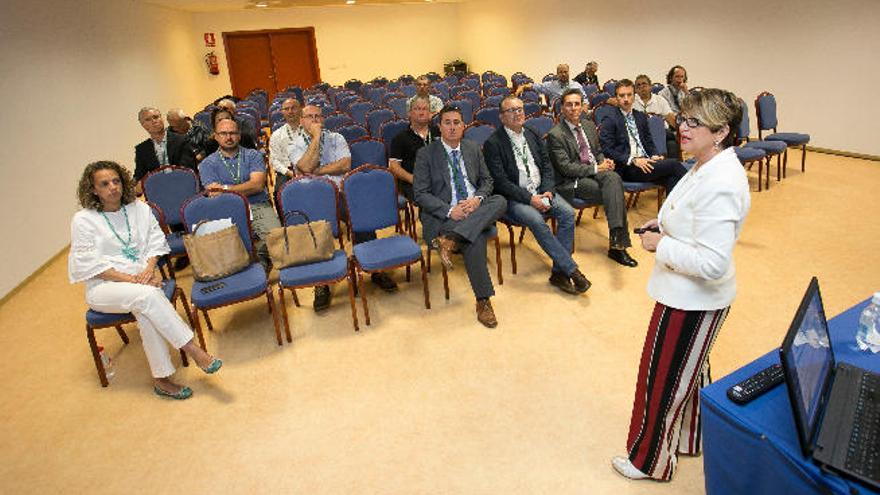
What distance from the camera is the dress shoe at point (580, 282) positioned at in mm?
3850

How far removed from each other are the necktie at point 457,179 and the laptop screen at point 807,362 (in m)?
2.68

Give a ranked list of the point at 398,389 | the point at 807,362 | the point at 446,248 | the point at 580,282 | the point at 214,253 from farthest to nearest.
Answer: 1. the point at 580,282
2. the point at 446,248
3. the point at 214,253
4. the point at 398,389
5. the point at 807,362

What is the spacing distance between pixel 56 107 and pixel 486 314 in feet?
19.9

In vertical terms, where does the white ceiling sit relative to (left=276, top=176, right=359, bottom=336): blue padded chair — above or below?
above

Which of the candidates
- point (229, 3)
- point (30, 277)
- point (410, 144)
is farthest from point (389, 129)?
point (229, 3)

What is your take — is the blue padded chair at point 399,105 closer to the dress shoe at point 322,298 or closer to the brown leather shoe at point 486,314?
the dress shoe at point 322,298

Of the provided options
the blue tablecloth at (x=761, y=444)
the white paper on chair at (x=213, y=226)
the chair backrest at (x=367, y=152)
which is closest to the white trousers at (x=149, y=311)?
the white paper on chair at (x=213, y=226)

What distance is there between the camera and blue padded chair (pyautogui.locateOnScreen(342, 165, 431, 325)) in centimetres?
372

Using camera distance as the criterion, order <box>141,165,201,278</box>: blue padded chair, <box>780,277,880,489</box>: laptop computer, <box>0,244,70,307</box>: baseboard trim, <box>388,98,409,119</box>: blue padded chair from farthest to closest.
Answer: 1. <box>388,98,409,119</box>: blue padded chair
2. <box>0,244,70,307</box>: baseboard trim
3. <box>141,165,201,278</box>: blue padded chair
4. <box>780,277,880,489</box>: laptop computer

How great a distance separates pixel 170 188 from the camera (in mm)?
4402

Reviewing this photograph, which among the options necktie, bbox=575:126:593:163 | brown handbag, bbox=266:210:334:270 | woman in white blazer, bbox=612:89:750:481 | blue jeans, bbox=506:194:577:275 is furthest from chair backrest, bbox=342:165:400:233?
woman in white blazer, bbox=612:89:750:481

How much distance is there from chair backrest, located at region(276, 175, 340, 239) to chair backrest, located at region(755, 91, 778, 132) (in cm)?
512

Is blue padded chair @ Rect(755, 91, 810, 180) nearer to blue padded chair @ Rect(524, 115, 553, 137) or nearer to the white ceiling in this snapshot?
blue padded chair @ Rect(524, 115, 553, 137)

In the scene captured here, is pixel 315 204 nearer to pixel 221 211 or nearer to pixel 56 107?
pixel 221 211
